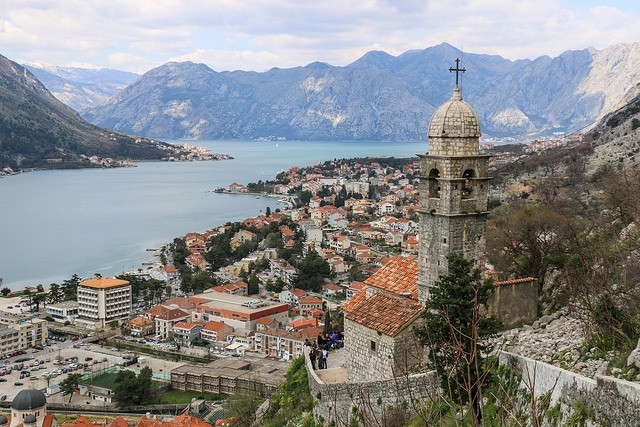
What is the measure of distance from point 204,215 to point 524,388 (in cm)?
7119

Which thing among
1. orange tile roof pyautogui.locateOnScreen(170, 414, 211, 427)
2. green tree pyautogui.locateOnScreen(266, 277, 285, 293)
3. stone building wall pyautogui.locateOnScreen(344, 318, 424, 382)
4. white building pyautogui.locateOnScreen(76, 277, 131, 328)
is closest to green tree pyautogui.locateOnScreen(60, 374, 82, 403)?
orange tile roof pyautogui.locateOnScreen(170, 414, 211, 427)

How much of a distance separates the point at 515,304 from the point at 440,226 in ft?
5.94

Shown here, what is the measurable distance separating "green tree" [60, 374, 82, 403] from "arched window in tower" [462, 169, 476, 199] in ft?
73.4

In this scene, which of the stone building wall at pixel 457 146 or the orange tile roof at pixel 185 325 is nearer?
the stone building wall at pixel 457 146

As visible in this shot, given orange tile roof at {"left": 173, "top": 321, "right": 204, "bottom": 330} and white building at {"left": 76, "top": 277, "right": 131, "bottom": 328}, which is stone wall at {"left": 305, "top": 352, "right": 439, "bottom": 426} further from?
white building at {"left": 76, "top": 277, "right": 131, "bottom": 328}

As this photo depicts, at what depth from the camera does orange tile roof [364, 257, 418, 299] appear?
10969 mm

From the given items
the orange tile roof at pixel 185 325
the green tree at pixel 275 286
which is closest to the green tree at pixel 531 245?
the orange tile roof at pixel 185 325

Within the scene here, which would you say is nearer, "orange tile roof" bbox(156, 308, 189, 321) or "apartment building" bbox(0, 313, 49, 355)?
"apartment building" bbox(0, 313, 49, 355)

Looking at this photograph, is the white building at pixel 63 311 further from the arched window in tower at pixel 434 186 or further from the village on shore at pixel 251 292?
the arched window in tower at pixel 434 186

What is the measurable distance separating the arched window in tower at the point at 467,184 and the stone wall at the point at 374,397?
9.23 ft

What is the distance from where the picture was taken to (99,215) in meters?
74.9

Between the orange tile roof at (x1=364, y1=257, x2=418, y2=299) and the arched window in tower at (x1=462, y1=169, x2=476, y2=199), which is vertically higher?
the arched window in tower at (x1=462, y1=169, x2=476, y2=199)

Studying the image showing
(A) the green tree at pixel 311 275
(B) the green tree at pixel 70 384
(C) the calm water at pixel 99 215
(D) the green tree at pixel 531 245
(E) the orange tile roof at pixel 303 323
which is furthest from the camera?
(C) the calm water at pixel 99 215

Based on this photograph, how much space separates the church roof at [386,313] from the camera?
10.2m
